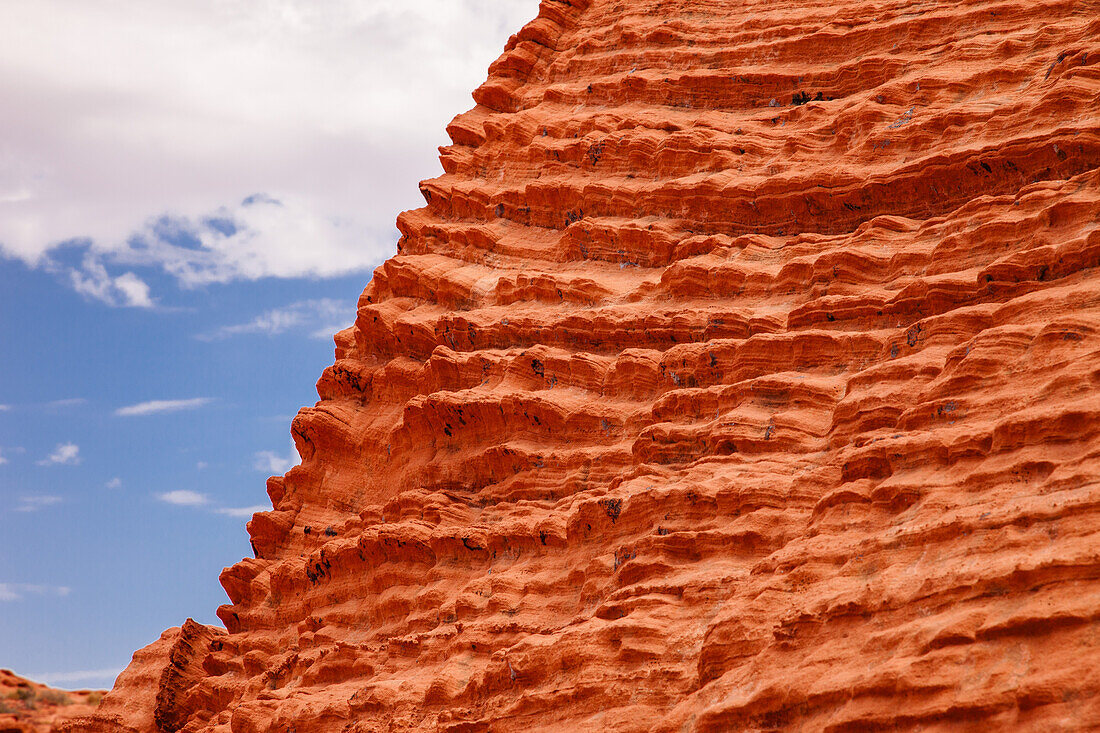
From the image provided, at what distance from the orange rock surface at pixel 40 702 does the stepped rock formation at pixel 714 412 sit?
4.32 feet

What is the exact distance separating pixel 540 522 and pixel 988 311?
6.54 metres

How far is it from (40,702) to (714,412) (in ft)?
61.0

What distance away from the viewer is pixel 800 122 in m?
19.8

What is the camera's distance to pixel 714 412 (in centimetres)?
1522

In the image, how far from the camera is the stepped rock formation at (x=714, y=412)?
988cm

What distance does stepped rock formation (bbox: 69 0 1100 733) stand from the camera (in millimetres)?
9883

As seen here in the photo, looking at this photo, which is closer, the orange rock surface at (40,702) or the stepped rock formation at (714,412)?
the stepped rock formation at (714,412)

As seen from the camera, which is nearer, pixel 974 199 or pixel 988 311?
pixel 988 311

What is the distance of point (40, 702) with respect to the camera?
2648 centimetres

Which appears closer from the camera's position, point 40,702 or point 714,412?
point 714,412

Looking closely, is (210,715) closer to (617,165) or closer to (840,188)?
(617,165)

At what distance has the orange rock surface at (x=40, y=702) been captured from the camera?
24.8 metres

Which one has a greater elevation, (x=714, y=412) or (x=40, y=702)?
(x=714, y=412)

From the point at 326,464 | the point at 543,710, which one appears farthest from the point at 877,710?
the point at 326,464
